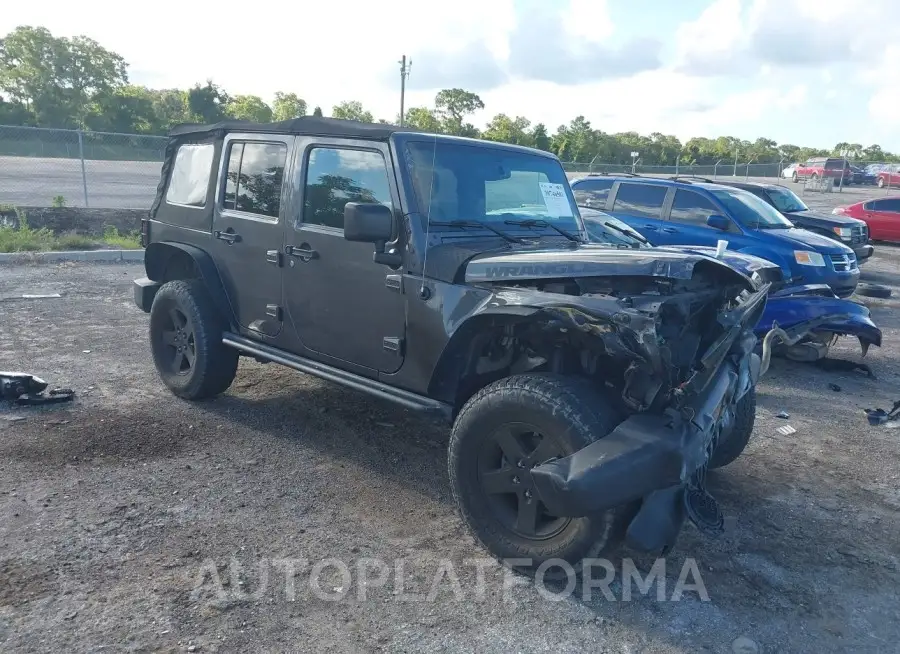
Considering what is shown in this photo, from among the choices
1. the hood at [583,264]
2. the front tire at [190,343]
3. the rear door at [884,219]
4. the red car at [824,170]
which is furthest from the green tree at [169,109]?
the hood at [583,264]

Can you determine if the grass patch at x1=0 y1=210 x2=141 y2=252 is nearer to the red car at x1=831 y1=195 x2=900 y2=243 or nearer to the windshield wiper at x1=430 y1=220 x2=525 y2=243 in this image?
the windshield wiper at x1=430 y1=220 x2=525 y2=243

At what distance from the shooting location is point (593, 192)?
11.1 metres

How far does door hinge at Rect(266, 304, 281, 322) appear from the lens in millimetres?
4617

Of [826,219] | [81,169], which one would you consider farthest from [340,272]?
[81,169]

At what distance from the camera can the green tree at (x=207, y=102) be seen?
4166cm

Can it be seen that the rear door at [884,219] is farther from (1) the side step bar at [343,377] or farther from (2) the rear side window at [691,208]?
(1) the side step bar at [343,377]

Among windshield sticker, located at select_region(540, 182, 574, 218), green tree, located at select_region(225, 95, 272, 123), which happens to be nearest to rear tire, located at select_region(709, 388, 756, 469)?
windshield sticker, located at select_region(540, 182, 574, 218)

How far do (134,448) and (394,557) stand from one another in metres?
2.10

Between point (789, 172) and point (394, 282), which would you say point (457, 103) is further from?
point (394, 282)

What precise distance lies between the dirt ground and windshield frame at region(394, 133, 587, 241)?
5.08ft

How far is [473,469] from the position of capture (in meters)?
3.43

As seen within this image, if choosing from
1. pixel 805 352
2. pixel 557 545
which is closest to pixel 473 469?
pixel 557 545

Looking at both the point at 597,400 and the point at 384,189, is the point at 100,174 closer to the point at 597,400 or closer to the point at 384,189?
the point at 384,189

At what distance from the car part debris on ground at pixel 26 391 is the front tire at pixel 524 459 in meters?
3.42
